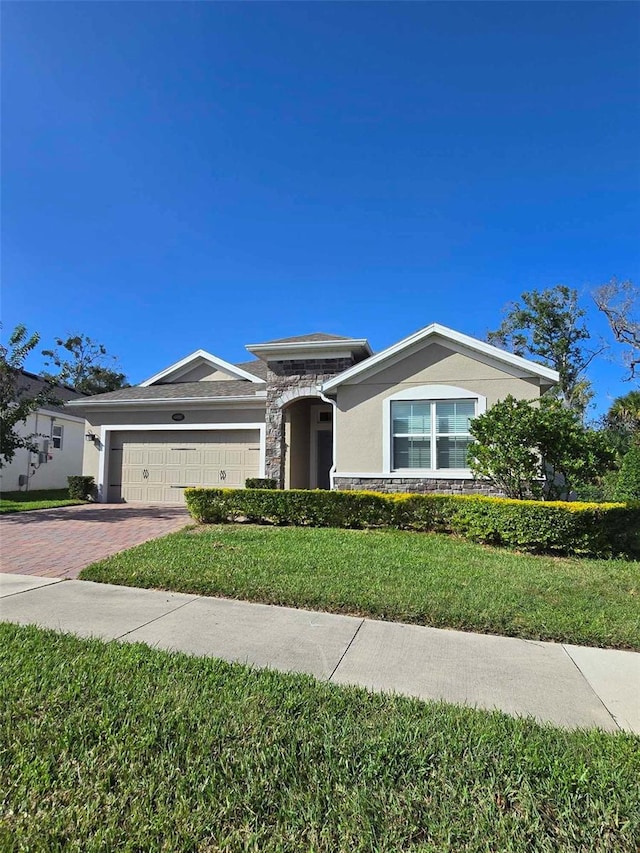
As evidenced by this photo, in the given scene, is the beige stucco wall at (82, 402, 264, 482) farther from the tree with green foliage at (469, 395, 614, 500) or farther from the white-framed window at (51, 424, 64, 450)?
the tree with green foliage at (469, 395, 614, 500)

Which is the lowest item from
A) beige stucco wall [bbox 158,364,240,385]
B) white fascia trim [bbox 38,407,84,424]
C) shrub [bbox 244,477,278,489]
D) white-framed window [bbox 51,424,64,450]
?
shrub [bbox 244,477,278,489]

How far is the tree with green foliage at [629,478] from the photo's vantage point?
41.2 feet

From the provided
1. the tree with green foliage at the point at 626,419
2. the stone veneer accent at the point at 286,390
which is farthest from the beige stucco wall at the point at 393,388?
the tree with green foliage at the point at 626,419

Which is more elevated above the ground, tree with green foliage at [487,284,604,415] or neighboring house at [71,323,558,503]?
tree with green foliage at [487,284,604,415]

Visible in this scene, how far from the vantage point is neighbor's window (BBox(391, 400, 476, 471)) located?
10.8m

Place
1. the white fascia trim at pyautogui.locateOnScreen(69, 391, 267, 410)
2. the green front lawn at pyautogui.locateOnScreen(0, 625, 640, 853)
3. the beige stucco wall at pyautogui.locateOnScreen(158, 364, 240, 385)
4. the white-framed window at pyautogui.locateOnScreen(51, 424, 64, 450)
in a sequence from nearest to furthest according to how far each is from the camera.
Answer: the green front lawn at pyautogui.locateOnScreen(0, 625, 640, 853), the white fascia trim at pyautogui.locateOnScreen(69, 391, 267, 410), the beige stucco wall at pyautogui.locateOnScreen(158, 364, 240, 385), the white-framed window at pyautogui.locateOnScreen(51, 424, 64, 450)

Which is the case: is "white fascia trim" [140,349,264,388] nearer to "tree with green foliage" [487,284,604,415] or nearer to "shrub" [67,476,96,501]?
"shrub" [67,476,96,501]

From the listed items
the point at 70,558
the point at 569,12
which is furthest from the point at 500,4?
the point at 70,558

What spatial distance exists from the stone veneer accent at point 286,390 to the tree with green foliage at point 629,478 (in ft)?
28.3

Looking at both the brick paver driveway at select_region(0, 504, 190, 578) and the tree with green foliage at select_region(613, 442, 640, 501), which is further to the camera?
the tree with green foliage at select_region(613, 442, 640, 501)

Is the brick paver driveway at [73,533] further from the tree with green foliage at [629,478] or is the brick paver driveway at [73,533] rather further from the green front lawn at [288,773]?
the tree with green foliage at [629,478]

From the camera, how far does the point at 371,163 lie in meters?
11.3

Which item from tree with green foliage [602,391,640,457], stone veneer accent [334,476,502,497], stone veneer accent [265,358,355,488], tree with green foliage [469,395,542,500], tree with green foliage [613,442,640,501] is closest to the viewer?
tree with green foliage [469,395,542,500]

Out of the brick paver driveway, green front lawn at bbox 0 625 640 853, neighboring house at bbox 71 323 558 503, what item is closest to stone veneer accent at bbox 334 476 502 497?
neighboring house at bbox 71 323 558 503
